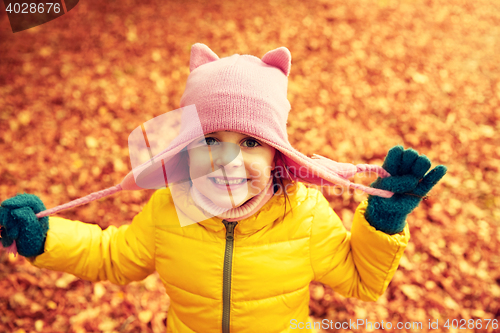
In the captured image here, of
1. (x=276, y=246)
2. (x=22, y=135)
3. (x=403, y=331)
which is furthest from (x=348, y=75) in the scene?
(x=22, y=135)

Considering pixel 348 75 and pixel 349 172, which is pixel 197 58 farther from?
pixel 348 75

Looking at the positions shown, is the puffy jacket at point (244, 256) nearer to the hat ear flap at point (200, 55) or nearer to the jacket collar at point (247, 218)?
the jacket collar at point (247, 218)

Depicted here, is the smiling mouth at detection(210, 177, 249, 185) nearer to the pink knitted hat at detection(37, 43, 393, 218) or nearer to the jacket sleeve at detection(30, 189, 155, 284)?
the pink knitted hat at detection(37, 43, 393, 218)

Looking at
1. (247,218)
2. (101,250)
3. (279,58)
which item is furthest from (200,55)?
(101,250)

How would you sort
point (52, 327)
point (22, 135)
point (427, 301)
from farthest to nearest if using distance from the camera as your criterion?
point (22, 135)
point (427, 301)
point (52, 327)

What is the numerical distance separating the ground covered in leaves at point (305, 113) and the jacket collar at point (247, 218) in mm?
1257

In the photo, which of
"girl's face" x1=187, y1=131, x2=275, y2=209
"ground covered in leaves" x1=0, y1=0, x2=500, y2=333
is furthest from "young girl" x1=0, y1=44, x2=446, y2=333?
"ground covered in leaves" x1=0, y1=0, x2=500, y2=333

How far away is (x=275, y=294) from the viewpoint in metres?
1.59

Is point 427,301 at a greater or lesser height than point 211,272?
lesser

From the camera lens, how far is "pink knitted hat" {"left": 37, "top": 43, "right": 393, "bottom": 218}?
4.26 ft

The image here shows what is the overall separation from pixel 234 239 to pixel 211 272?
0.58 ft

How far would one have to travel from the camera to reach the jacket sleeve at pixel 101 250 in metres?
1.63

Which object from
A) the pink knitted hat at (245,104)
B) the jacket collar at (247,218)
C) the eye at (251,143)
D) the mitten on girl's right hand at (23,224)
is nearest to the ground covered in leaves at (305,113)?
the mitten on girl's right hand at (23,224)

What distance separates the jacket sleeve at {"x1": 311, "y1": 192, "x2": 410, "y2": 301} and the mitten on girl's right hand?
122 cm
